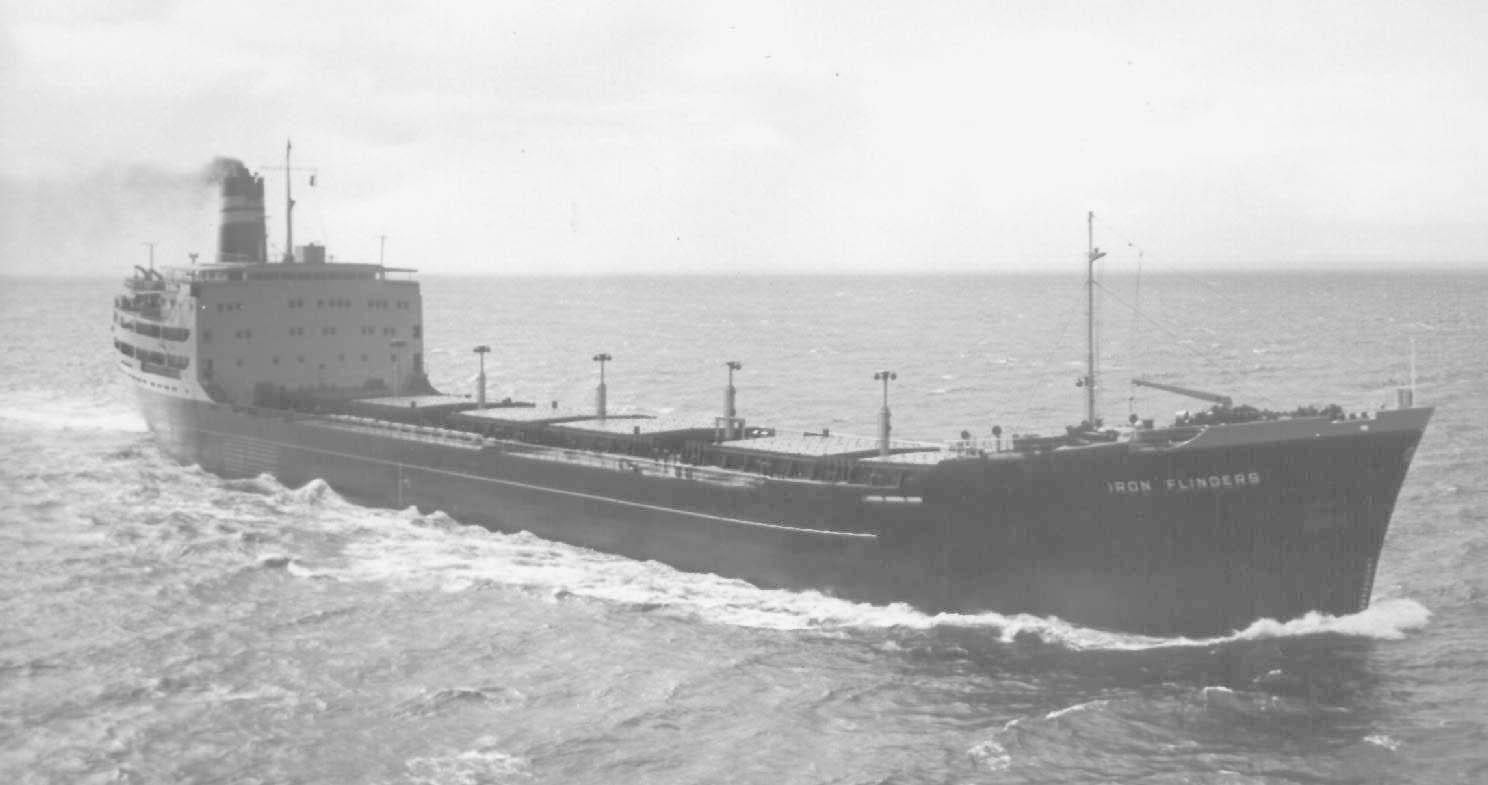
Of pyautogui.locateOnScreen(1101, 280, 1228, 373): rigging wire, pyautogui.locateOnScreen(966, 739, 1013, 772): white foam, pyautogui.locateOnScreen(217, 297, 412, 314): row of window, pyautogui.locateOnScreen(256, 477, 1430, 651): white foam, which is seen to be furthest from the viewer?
pyautogui.locateOnScreen(1101, 280, 1228, 373): rigging wire

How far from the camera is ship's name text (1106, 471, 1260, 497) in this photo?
30734mm

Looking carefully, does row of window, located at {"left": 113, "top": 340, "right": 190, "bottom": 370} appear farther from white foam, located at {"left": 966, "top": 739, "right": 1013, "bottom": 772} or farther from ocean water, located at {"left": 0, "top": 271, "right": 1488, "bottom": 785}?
white foam, located at {"left": 966, "top": 739, "right": 1013, "bottom": 772}

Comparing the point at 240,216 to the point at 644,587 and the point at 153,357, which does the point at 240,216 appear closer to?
the point at 153,357

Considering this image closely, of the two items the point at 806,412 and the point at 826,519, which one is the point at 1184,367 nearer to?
the point at 806,412

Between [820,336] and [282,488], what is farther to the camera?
[820,336]

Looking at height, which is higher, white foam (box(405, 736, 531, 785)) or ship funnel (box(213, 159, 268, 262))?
ship funnel (box(213, 159, 268, 262))

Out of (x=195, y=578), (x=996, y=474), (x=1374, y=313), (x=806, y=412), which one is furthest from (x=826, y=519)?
(x=1374, y=313)

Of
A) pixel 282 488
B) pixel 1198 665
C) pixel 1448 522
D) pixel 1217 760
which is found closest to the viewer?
pixel 1217 760

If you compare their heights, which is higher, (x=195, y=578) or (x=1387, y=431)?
(x=1387, y=431)

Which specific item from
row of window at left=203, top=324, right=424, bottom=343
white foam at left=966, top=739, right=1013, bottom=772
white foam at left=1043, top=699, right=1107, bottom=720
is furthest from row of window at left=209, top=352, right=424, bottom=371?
white foam at left=966, top=739, right=1013, bottom=772

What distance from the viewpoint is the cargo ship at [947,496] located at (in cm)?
3091

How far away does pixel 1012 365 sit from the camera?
324 feet

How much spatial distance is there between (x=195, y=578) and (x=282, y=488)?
50.2 feet

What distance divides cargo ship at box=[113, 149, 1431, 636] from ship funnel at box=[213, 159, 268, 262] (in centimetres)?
1006
